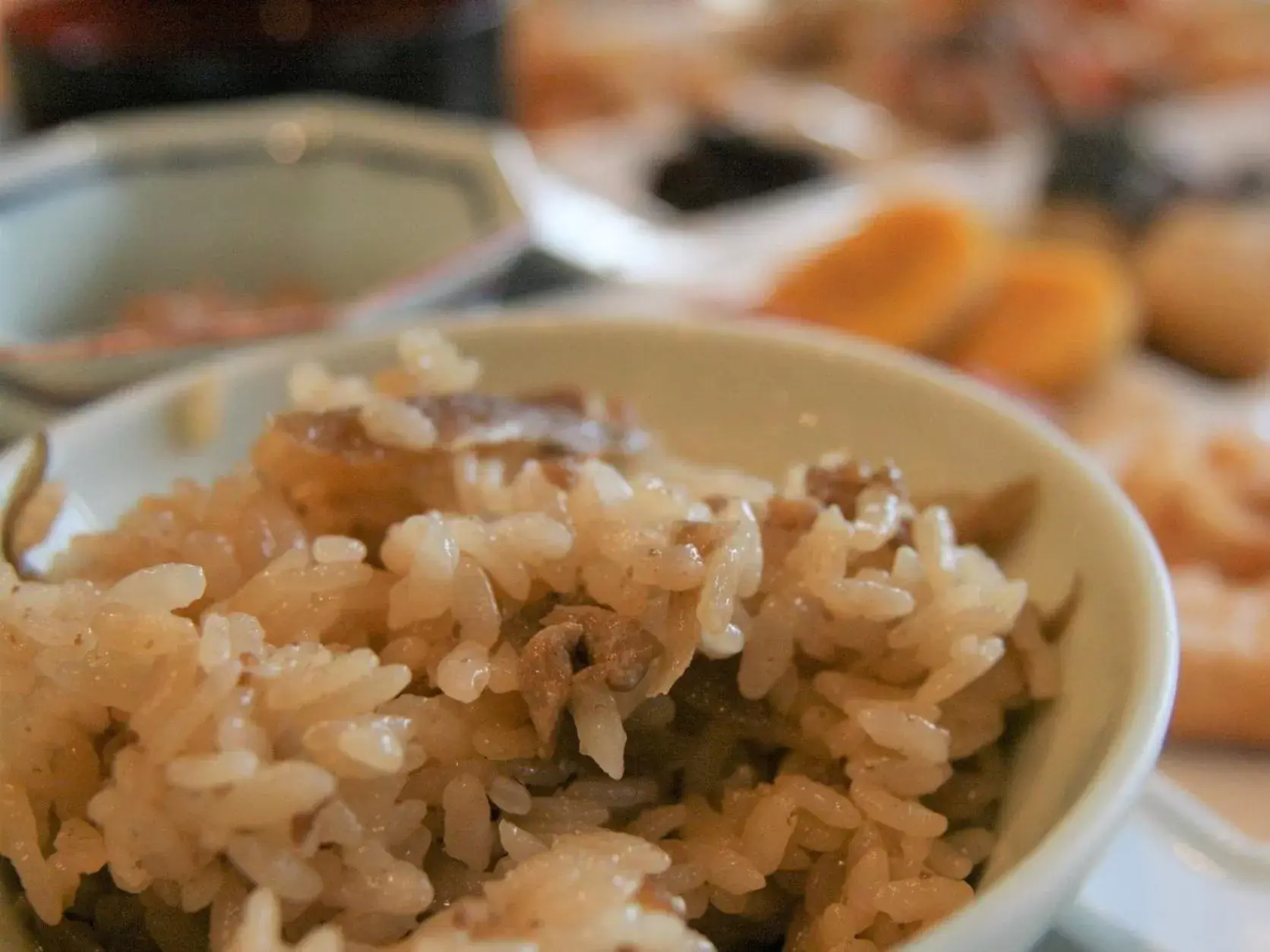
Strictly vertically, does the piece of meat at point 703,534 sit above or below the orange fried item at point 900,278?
above

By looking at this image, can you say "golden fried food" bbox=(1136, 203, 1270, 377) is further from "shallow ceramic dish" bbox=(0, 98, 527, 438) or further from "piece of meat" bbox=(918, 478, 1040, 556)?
"piece of meat" bbox=(918, 478, 1040, 556)

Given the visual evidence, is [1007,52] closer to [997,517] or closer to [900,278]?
[900,278]

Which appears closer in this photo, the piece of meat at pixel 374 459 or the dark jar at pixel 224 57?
the piece of meat at pixel 374 459

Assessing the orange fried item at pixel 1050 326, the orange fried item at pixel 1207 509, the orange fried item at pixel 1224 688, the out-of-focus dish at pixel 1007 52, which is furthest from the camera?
the out-of-focus dish at pixel 1007 52

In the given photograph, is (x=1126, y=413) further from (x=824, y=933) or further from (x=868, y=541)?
(x=824, y=933)

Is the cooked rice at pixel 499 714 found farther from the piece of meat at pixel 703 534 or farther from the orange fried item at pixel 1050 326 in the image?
the orange fried item at pixel 1050 326

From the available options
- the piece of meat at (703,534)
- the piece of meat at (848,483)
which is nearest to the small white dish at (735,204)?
the piece of meat at (848,483)
